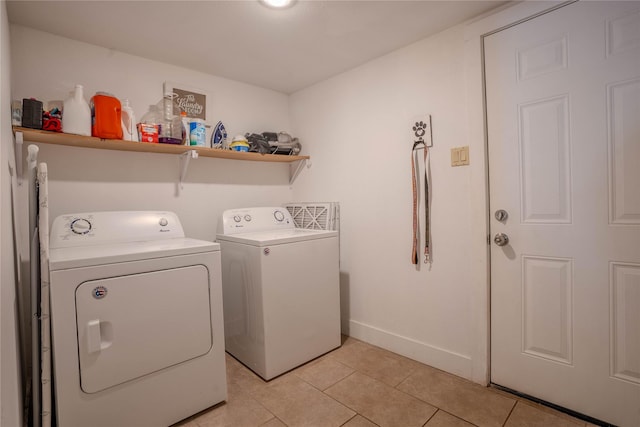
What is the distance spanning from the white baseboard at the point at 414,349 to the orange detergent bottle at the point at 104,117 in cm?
216

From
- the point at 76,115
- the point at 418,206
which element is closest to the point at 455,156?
the point at 418,206

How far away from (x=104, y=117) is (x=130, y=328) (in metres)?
1.21

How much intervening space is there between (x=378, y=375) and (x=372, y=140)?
64.0 inches

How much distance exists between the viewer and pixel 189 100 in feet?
7.93

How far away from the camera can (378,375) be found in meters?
1.99

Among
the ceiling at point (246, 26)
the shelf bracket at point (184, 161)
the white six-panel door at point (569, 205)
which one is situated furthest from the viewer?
the shelf bracket at point (184, 161)

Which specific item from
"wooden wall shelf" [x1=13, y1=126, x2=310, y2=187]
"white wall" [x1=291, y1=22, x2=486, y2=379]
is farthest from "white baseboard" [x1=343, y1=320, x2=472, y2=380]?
"wooden wall shelf" [x1=13, y1=126, x2=310, y2=187]

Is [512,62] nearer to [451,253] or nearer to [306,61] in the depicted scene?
[451,253]

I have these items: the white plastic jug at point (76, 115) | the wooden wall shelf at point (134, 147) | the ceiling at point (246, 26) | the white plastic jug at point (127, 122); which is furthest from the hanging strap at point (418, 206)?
the white plastic jug at point (76, 115)

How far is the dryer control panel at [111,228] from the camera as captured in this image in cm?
173

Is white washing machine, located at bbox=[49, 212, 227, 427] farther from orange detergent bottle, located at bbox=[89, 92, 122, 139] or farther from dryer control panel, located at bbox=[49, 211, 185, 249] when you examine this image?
orange detergent bottle, located at bbox=[89, 92, 122, 139]

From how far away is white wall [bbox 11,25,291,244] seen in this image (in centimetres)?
188

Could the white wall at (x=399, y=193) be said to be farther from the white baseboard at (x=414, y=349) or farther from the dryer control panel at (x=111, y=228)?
the dryer control panel at (x=111, y=228)

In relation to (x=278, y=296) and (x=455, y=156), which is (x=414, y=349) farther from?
(x=455, y=156)
